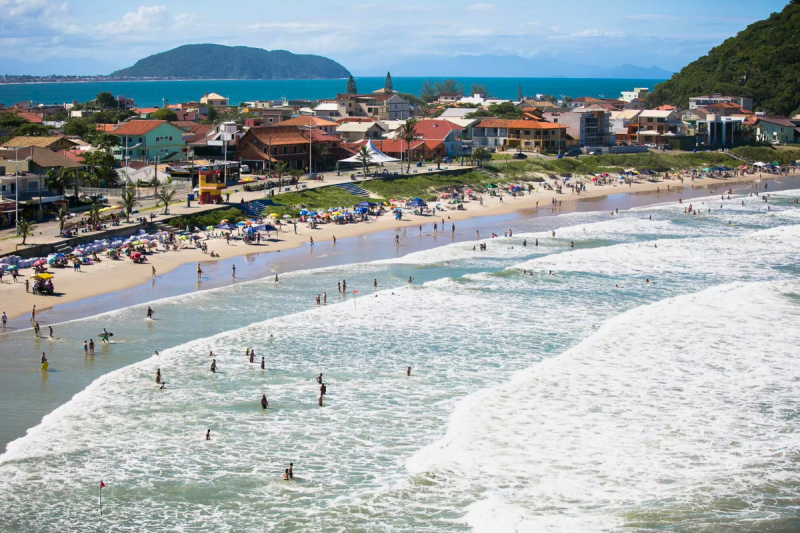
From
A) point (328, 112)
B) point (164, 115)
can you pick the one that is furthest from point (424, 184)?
point (164, 115)

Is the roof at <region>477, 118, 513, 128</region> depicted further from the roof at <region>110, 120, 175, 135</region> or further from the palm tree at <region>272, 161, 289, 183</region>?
the roof at <region>110, 120, 175, 135</region>

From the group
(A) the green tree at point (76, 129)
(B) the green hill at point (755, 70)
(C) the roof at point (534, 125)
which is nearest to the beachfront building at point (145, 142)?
(A) the green tree at point (76, 129)

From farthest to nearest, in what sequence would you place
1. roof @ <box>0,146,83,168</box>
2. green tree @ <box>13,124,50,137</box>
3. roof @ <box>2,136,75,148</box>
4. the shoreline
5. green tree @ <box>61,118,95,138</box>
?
green tree @ <box>61,118,95,138</box>
green tree @ <box>13,124,50,137</box>
roof @ <box>2,136,75,148</box>
roof @ <box>0,146,83,168</box>
the shoreline

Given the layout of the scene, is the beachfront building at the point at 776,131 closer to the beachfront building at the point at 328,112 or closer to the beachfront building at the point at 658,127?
the beachfront building at the point at 658,127

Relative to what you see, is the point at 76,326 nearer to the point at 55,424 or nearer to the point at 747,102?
the point at 55,424

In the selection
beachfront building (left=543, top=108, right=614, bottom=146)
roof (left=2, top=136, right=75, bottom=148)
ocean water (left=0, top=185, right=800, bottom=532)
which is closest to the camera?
ocean water (left=0, top=185, right=800, bottom=532)

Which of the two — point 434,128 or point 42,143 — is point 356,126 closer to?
point 434,128

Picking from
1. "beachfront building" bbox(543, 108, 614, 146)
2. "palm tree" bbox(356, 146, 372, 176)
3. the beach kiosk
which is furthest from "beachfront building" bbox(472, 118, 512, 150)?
the beach kiosk

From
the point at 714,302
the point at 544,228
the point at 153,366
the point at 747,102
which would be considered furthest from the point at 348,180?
the point at 747,102
